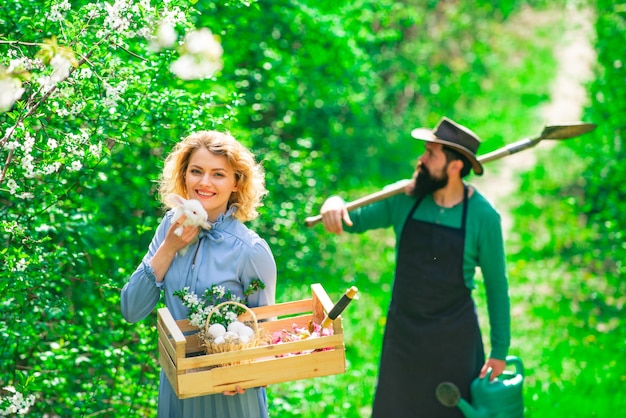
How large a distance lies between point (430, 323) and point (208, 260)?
57.4 inches

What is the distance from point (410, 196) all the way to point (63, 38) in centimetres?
177

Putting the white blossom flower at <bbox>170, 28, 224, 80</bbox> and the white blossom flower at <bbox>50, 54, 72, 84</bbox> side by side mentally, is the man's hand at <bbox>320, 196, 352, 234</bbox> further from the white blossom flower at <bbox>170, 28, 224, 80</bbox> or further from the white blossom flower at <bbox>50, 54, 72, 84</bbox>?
the white blossom flower at <bbox>50, 54, 72, 84</bbox>

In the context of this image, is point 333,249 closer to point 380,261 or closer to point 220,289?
point 380,261

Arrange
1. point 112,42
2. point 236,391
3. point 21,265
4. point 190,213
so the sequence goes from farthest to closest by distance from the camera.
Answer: point 112,42
point 21,265
point 190,213
point 236,391

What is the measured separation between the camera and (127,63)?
368 centimetres

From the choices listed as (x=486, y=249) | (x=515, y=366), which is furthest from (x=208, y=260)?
(x=515, y=366)

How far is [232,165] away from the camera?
9.98 feet

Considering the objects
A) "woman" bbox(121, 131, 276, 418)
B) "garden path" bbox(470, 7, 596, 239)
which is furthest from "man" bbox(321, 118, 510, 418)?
"garden path" bbox(470, 7, 596, 239)

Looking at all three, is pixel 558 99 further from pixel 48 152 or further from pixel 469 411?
pixel 48 152

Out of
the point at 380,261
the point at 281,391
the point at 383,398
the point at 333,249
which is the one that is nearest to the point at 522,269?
the point at 380,261

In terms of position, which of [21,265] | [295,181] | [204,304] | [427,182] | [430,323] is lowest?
[204,304]

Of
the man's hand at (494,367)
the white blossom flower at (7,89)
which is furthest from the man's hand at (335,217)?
the white blossom flower at (7,89)

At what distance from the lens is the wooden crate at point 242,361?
263 centimetres

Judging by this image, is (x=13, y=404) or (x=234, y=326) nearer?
(x=234, y=326)
